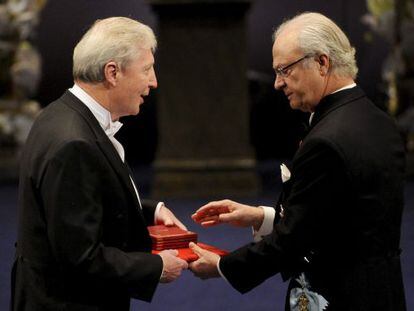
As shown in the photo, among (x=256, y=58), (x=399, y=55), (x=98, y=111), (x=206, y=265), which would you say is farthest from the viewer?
(x=256, y=58)

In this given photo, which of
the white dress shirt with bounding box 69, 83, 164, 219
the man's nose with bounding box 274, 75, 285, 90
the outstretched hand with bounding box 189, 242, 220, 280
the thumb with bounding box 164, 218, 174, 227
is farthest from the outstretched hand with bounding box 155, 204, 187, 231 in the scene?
the man's nose with bounding box 274, 75, 285, 90

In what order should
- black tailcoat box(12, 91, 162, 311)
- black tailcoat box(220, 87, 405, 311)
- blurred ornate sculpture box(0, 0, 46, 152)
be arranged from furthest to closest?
1. blurred ornate sculpture box(0, 0, 46, 152)
2. black tailcoat box(220, 87, 405, 311)
3. black tailcoat box(12, 91, 162, 311)

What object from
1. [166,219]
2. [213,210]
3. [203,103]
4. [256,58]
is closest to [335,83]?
[213,210]

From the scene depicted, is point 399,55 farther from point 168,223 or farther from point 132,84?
point 132,84

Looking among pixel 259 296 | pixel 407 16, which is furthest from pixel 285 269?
pixel 407 16

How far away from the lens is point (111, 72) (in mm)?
2896

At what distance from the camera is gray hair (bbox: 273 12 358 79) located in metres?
2.93

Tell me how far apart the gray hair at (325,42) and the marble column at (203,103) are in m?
4.50

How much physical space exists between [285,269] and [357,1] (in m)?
7.34

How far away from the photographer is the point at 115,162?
2.86 metres

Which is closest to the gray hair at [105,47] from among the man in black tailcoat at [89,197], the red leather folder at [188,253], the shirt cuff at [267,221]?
the man in black tailcoat at [89,197]

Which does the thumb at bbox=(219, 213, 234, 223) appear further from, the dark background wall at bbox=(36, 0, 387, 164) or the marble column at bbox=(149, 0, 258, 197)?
the dark background wall at bbox=(36, 0, 387, 164)

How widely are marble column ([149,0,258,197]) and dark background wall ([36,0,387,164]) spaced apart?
2417 millimetres

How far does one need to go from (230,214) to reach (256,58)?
22.0 ft
